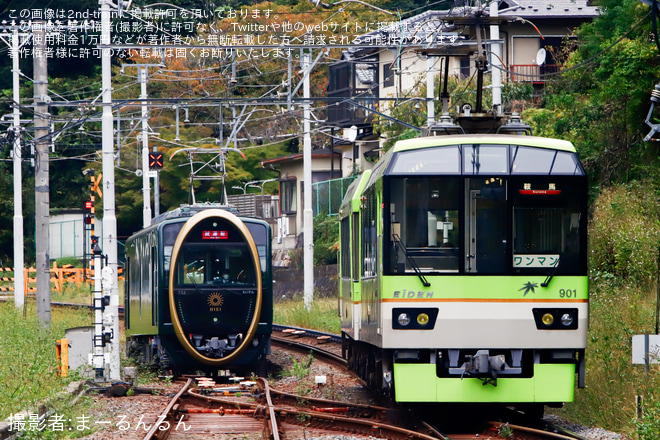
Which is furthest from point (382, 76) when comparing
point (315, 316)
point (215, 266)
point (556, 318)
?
point (556, 318)

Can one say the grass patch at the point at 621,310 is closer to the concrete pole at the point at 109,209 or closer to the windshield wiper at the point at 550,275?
the windshield wiper at the point at 550,275

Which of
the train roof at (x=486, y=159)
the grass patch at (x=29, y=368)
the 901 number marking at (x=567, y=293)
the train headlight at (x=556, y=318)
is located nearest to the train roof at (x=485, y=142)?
the train roof at (x=486, y=159)

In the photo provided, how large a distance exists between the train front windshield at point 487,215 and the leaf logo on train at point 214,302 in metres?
7.55

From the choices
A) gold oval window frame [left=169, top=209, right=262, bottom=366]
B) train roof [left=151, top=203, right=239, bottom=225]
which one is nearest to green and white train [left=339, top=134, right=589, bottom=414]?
gold oval window frame [left=169, top=209, right=262, bottom=366]

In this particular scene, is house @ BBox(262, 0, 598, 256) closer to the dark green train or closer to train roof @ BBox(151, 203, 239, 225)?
train roof @ BBox(151, 203, 239, 225)

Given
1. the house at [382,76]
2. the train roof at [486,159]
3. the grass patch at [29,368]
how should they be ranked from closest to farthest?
1. the train roof at [486,159]
2. the grass patch at [29,368]
3. the house at [382,76]

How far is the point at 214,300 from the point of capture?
17.7 m

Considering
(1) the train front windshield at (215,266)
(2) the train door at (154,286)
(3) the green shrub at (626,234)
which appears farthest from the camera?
(2) the train door at (154,286)

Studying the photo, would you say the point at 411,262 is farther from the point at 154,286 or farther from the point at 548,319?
the point at 154,286

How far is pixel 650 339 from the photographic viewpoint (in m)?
10.2

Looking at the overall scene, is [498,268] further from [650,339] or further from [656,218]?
[656,218]

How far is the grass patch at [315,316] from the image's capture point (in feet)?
85.7

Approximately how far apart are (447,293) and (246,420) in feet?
10.7

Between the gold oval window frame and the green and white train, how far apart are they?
713 cm
